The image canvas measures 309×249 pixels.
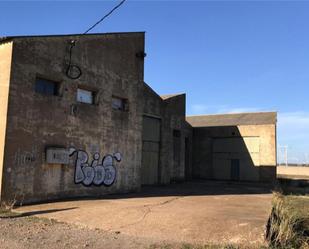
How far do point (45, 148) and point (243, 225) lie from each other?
28.3 feet

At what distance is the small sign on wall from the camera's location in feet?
51.2

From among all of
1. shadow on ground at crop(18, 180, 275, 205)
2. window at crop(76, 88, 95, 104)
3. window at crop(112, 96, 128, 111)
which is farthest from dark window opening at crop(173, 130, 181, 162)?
window at crop(76, 88, 95, 104)

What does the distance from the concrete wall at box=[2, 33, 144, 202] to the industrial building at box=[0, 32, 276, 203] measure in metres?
0.04

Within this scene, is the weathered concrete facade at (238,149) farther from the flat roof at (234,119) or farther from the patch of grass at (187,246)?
the patch of grass at (187,246)

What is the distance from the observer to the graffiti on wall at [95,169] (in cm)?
1723

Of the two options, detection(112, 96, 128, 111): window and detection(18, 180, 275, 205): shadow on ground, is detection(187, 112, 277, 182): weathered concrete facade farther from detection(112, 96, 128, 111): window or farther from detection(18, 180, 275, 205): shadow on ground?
detection(112, 96, 128, 111): window

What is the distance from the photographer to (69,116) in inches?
664

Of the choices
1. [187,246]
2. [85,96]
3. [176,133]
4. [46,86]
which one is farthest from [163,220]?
[176,133]

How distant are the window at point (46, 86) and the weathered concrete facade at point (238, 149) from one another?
2429cm

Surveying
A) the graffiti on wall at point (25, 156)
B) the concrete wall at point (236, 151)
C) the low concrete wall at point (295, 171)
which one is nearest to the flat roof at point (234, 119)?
the concrete wall at point (236, 151)

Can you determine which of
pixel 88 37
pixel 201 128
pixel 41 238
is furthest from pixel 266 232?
pixel 201 128

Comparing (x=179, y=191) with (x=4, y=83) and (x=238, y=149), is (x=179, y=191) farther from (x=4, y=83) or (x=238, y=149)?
(x=238, y=149)

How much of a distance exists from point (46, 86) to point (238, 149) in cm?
2506

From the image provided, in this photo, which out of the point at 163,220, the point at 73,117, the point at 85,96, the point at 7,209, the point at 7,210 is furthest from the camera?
the point at 85,96
